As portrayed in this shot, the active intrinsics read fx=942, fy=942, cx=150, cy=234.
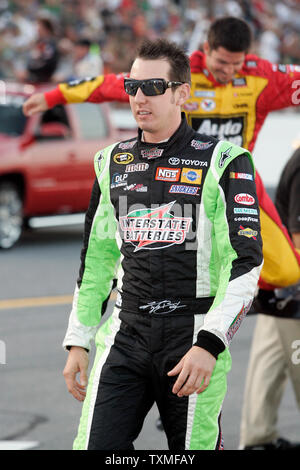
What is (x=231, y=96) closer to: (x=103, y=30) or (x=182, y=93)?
(x=182, y=93)

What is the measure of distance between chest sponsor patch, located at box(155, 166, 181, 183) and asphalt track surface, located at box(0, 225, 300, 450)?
2.60 m

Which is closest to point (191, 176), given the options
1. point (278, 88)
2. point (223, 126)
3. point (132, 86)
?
point (132, 86)

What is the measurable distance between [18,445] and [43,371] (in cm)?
151

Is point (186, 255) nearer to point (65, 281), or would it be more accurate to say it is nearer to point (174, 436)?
point (174, 436)

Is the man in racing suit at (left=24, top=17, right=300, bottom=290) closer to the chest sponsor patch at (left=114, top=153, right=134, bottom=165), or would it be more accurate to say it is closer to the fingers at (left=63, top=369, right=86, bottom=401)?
the chest sponsor patch at (left=114, top=153, right=134, bottom=165)

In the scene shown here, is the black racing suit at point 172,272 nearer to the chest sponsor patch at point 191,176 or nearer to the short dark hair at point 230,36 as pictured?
the chest sponsor patch at point 191,176

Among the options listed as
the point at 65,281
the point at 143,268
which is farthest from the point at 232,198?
the point at 65,281

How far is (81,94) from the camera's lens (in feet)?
16.6

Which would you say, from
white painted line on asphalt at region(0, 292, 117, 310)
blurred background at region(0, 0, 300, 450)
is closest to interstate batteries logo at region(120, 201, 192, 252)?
blurred background at region(0, 0, 300, 450)

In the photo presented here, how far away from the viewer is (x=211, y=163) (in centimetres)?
337

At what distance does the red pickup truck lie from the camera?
11773 millimetres

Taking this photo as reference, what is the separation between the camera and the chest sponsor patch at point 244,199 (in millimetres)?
3297

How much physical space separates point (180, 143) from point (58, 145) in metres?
8.81

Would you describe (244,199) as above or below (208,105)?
A: below
